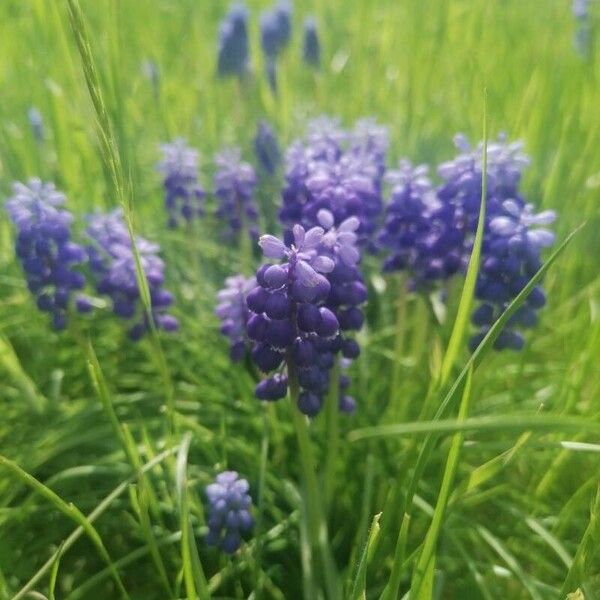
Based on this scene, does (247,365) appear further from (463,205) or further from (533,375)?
(533,375)

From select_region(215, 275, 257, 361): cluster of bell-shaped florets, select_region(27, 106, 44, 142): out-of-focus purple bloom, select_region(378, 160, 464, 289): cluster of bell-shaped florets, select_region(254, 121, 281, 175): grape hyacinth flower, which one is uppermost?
select_region(27, 106, 44, 142): out-of-focus purple bloom

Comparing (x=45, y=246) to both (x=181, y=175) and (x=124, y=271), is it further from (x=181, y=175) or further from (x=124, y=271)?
(x=181, y=175)

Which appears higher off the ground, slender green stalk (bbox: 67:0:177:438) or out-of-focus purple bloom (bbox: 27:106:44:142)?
out-of-focus purple bloom (bbox: 27:106:44:142)

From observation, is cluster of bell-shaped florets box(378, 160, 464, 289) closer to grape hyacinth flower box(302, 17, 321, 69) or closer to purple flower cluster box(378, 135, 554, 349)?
purple flower cluster box(378, 135, 554, 349)

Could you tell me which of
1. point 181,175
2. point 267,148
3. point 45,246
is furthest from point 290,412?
point 267,148

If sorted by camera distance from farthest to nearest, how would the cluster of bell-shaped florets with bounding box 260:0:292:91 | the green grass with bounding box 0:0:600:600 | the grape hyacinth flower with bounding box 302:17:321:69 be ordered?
the grape hyacinth flower with bounding box 302:17:321:69 → the cluster of bell-shaped florets with bounding box 260:0:292:91 → the green grass with bounding box 0:0:600:600

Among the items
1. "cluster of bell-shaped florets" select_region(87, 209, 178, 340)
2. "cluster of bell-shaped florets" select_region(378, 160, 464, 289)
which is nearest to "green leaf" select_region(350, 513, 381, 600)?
"cluster of bell-shaped florets" select_region(378, 160, 464, 289)

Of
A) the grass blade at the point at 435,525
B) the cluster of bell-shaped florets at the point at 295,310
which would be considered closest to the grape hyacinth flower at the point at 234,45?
the cluster of bell-shaped florets at the point at 295,310

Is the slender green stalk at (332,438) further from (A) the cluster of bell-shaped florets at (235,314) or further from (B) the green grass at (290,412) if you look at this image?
(A) the cluster of bell-shaped florets at (235,314)
